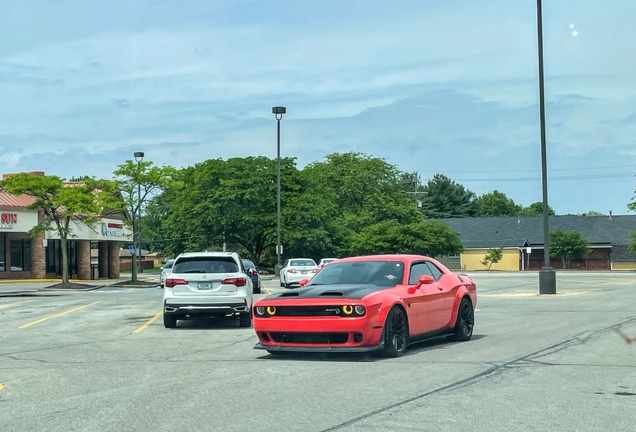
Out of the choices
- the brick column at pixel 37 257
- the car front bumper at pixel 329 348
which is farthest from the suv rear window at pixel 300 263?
the car front bumper at pixel 329 348

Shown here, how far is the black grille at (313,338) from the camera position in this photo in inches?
464

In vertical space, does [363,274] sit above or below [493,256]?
above

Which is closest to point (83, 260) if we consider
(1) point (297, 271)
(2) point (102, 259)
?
(2) point (102, 259)

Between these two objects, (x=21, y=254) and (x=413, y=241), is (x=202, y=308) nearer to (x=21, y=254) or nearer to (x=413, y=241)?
(x=21, y=254)

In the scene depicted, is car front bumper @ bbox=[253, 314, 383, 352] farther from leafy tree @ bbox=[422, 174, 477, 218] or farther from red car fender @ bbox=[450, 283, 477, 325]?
leafy tree @ bbox=[422, 174, 477, 218]

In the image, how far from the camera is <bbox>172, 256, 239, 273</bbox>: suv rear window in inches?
728

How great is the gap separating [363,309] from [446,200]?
440 ft

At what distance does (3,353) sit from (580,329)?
10040 millimetres

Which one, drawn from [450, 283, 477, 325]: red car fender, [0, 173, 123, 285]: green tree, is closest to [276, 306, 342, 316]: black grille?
[450, 283, 477, 325]: red car fender

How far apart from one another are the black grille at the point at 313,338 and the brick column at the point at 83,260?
5157 centimetres

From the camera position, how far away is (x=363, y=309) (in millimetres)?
11539

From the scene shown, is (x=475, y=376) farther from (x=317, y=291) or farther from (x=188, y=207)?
(x=188, y=207)

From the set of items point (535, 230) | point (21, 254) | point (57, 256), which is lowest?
point (57, 256)

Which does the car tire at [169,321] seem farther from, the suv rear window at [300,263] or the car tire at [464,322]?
the suv rear window at [300,263]
